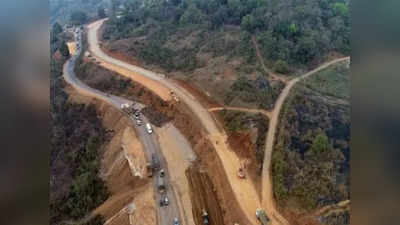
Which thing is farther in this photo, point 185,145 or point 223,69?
point 223,69

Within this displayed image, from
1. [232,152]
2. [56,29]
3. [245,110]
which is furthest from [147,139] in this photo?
[56,29]

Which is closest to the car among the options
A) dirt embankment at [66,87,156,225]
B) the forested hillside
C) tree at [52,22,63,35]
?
dirt embankment at [66,87,156,225]

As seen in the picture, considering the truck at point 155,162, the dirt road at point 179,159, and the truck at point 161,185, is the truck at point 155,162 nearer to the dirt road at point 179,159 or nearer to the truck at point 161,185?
the dirt road at point 179,159

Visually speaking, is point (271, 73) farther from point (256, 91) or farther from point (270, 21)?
point (270, 21)
